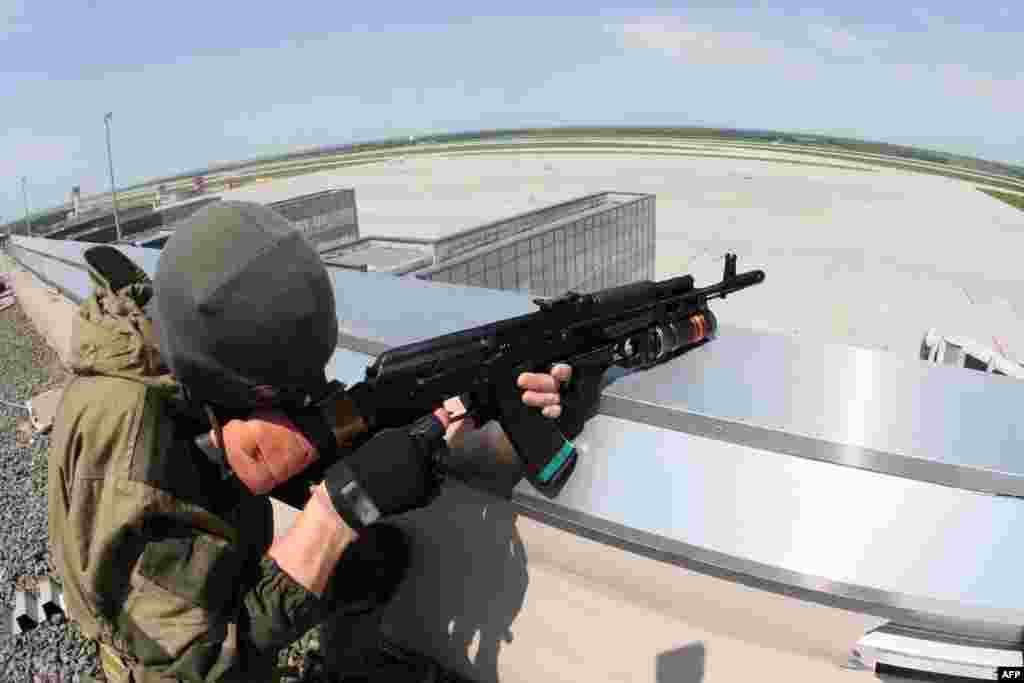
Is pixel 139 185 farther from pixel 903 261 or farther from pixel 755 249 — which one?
pixel 903 261

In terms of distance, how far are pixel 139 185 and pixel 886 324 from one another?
8009 cm

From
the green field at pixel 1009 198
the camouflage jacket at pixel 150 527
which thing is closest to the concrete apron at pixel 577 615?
the camouflage jacket at pixel 150 527

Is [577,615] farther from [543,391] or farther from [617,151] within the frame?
[617,151]

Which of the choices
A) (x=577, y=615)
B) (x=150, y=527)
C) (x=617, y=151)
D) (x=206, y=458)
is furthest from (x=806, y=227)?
(x=617, y=151)

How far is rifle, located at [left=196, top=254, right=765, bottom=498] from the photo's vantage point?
6.30ft

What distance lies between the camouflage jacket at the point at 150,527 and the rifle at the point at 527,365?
0.48 ft

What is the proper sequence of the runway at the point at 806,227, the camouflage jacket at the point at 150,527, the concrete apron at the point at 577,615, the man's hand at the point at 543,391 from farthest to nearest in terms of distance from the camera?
the runway at the point at 806,227 < the man's hand at the point at 543,391 < the concrete apron at the point at 577,615 < the camouflage jacket at the point at 150,527

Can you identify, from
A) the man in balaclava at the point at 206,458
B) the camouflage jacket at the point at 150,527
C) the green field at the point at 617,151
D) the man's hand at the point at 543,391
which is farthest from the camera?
the green field at the point at 617,151

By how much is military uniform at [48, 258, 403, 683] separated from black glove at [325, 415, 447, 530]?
0.29 m

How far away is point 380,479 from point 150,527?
1.93 feet

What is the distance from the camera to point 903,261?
2198 cm

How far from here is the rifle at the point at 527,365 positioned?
1.92 m

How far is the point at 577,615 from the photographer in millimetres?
2539

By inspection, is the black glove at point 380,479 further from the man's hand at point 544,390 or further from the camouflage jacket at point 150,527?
the man's hand at point 544,390
